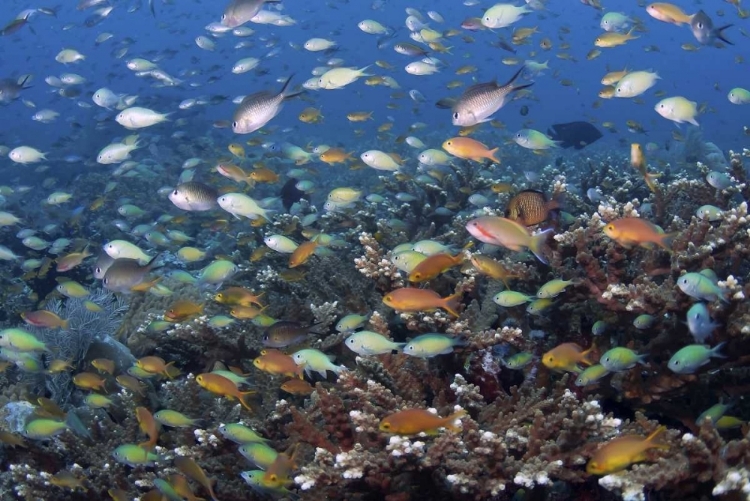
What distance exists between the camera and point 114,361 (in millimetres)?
5273

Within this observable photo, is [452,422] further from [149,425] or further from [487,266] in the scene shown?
[149,425]

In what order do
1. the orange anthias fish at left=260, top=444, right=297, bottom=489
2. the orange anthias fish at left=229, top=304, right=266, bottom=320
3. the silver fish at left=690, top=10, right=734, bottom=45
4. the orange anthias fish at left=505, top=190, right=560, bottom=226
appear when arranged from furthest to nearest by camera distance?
the silver fish at left=690, top=10, right=734, bottom=45
the orange anthias fish at left=229, top=304, right=266, bottom=320
the orange anthias fish at left=505, top=190, right=560, bottom=226
the orange anthias fish at left=260, top=444, right=297, bottom=489

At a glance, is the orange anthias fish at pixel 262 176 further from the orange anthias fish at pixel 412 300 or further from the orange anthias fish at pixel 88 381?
the orange anthias fish at pixel 412 300

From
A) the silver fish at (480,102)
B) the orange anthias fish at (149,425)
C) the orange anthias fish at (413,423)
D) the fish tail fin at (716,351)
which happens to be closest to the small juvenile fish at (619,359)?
the fish tail fin at (716,351)

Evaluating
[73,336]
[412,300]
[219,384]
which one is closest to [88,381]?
[73,336]

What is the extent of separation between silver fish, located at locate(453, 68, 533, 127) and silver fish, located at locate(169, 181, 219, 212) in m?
2.72

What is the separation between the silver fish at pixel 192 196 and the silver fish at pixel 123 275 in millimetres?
786

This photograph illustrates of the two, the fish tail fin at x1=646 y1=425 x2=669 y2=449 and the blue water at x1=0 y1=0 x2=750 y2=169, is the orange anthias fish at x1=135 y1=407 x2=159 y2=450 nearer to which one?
the fish tail fin at x1=646 y1=425 x2=669 y2=449

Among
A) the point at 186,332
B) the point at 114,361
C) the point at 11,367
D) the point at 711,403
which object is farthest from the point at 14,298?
the point at 711,403

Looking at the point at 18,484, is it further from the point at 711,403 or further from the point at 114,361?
the point at 711,403

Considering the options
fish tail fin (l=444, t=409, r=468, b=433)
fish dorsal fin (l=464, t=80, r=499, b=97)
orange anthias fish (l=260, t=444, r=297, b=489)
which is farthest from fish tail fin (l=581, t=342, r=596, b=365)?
fish dorsal fin (l=464, t=80, r=499, b=97)

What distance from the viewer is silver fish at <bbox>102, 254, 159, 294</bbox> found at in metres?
5.02

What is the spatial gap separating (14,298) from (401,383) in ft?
25.2

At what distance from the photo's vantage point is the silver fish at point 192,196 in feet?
17.9
